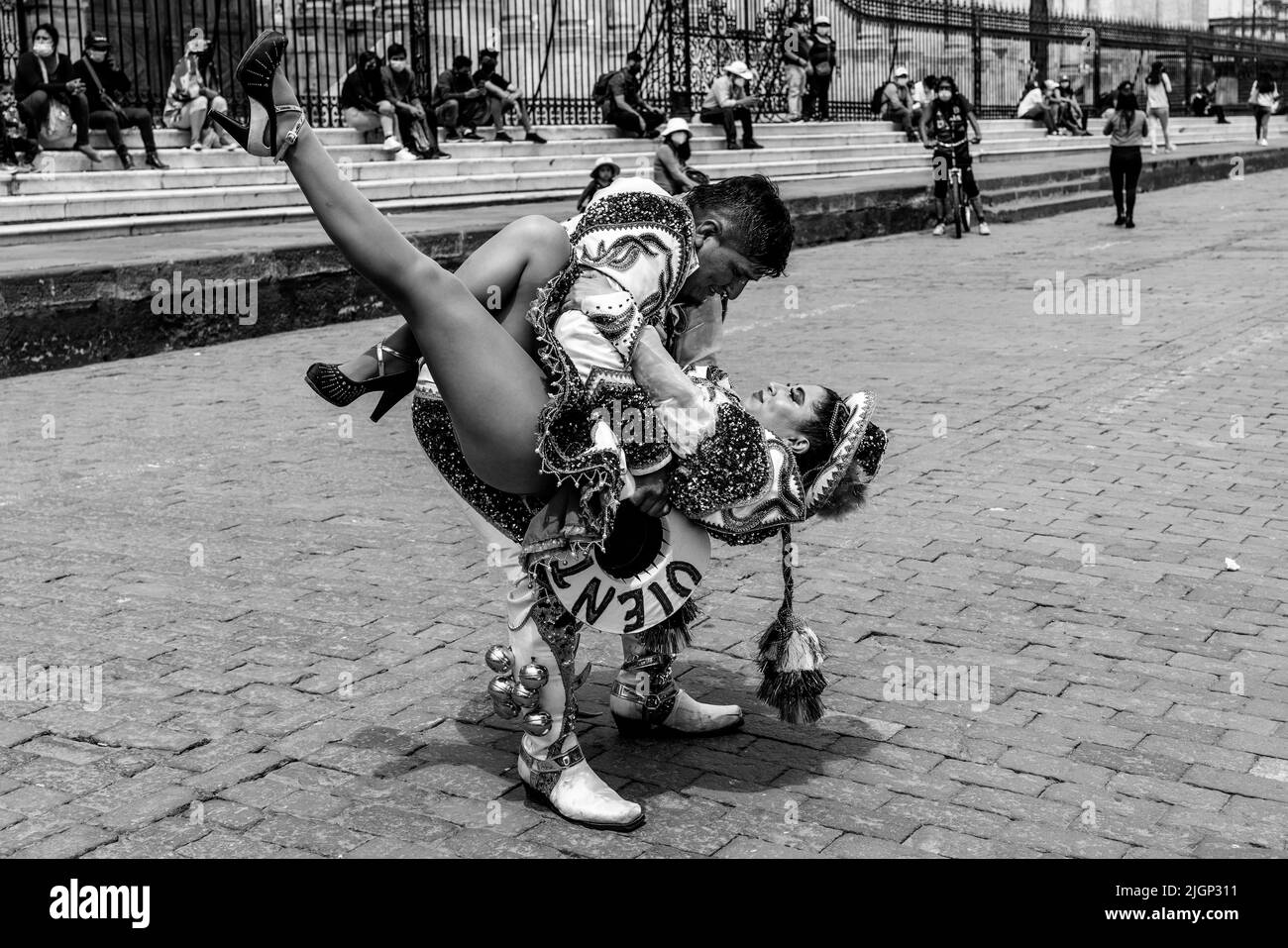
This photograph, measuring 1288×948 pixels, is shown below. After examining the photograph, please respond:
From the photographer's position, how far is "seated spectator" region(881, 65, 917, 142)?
1145 inches

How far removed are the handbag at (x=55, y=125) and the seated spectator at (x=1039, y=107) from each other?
83.4 feet

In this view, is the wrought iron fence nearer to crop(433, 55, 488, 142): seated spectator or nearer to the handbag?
crop(433, 55, 488, 142): seated spectator

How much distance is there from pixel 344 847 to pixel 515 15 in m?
20.6

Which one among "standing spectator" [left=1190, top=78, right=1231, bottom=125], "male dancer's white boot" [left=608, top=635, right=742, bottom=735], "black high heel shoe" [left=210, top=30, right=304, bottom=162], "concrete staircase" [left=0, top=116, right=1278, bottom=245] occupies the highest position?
"standing spectator" [left=1190, top=78, right=1231, bottom=125]

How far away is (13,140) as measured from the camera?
1440 centimetres

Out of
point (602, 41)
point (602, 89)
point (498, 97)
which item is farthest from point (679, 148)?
point (602, 41)

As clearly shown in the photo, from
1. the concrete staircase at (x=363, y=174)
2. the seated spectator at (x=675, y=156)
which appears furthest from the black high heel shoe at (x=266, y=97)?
the seated spectator at (x=675, y=156)

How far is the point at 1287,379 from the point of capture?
8.89 meters

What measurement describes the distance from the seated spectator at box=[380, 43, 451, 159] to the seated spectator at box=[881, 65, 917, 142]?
12963 mm

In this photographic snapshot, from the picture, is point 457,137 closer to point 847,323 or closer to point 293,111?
point 847,323

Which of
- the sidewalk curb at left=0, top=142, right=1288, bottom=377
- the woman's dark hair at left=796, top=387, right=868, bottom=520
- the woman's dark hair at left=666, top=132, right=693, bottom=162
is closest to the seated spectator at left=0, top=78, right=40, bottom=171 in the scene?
the sidewalk curb at left=0, top=142, right=1288, bottom=377

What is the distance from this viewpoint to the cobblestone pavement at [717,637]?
3.63 meters

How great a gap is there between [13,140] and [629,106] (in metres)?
10.0
